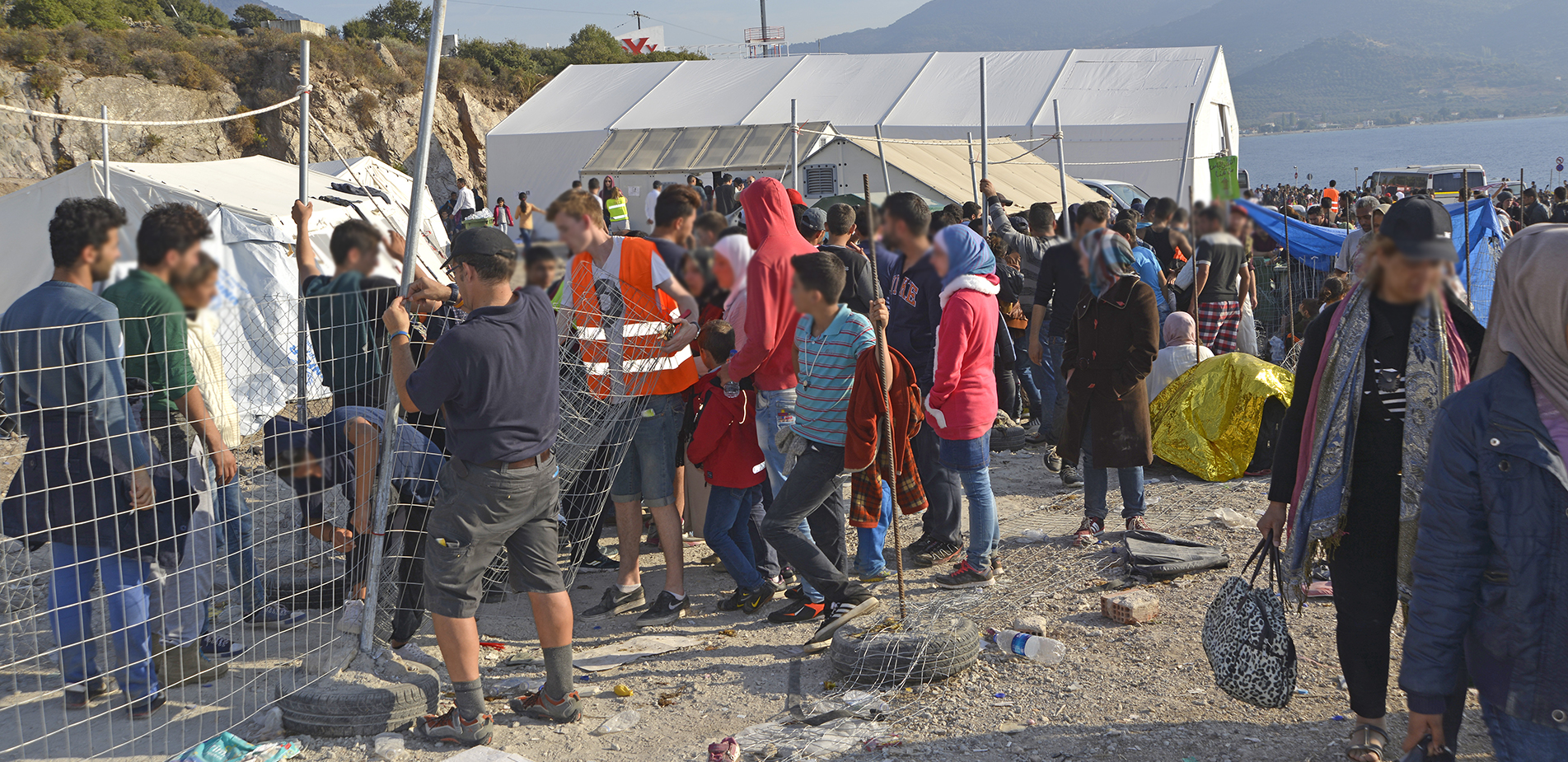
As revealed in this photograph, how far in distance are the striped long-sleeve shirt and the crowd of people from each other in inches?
0.5

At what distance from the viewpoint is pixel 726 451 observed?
4551 mm

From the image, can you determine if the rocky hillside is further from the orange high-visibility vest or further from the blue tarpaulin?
the blue tarpaulin

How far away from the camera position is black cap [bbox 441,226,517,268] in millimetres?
3172

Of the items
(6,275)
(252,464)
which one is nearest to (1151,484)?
(252,464)

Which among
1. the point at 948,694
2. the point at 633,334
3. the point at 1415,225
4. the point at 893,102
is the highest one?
the point at 893,102

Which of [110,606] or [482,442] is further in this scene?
[110,606]

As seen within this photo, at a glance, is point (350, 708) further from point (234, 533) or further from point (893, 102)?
point (893, 102)

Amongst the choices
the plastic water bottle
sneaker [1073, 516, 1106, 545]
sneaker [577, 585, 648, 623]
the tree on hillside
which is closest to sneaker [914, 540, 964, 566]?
sneaker [1073, 516, 1106, 545]

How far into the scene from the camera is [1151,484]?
6613 mm

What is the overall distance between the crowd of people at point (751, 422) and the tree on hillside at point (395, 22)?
43472mm

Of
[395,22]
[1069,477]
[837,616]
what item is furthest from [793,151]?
[395,22]

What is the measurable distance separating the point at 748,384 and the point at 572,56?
148ft

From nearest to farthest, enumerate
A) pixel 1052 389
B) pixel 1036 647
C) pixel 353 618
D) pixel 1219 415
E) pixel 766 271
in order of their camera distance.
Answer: pixel 353 618, pixel 1036 647, pixel 766 271, pixel 1219 415, pixel 1052 389

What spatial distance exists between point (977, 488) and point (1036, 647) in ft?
3.15
